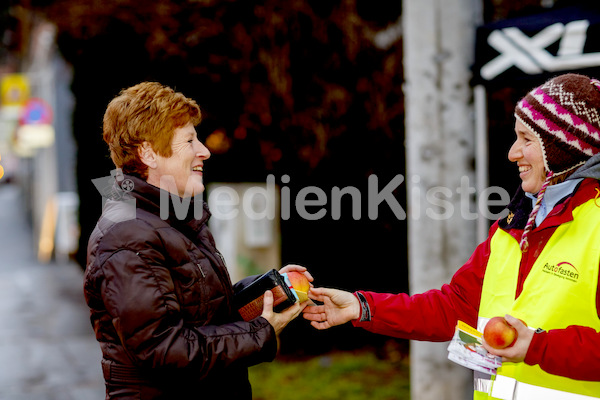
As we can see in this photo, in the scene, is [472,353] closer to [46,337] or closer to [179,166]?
[179,166]

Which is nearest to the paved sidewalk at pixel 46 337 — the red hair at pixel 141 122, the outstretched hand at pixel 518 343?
the red hair at pixel 141 122

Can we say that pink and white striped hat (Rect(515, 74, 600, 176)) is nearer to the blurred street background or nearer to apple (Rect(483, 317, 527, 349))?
apple (Rect(483, 317, 527, 349))

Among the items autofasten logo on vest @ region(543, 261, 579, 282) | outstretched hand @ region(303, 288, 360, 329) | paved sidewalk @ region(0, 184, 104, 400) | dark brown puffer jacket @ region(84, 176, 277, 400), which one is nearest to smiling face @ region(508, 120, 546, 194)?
autofasten logo on vest @ region(543, 261, 579, 282)

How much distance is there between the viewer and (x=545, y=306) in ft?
6.81

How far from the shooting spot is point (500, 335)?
6.49 ft

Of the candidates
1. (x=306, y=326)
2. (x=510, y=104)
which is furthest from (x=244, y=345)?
(x=306, y=326)

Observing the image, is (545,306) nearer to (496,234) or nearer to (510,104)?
(496,234)

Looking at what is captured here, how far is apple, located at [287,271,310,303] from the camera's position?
2693 millimetres

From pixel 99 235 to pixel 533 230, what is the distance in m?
1.45

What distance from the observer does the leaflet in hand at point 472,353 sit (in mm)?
2221

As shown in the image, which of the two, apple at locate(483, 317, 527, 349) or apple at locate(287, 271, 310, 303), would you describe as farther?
apple at locate(287, 271, 310, 303)

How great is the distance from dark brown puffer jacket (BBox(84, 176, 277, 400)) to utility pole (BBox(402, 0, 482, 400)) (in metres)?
1.65

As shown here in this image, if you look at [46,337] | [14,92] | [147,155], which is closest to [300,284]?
[147,155]

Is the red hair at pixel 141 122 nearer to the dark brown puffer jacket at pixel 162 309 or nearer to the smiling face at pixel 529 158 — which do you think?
the dark brown puffer jacket at pixel 162 309
